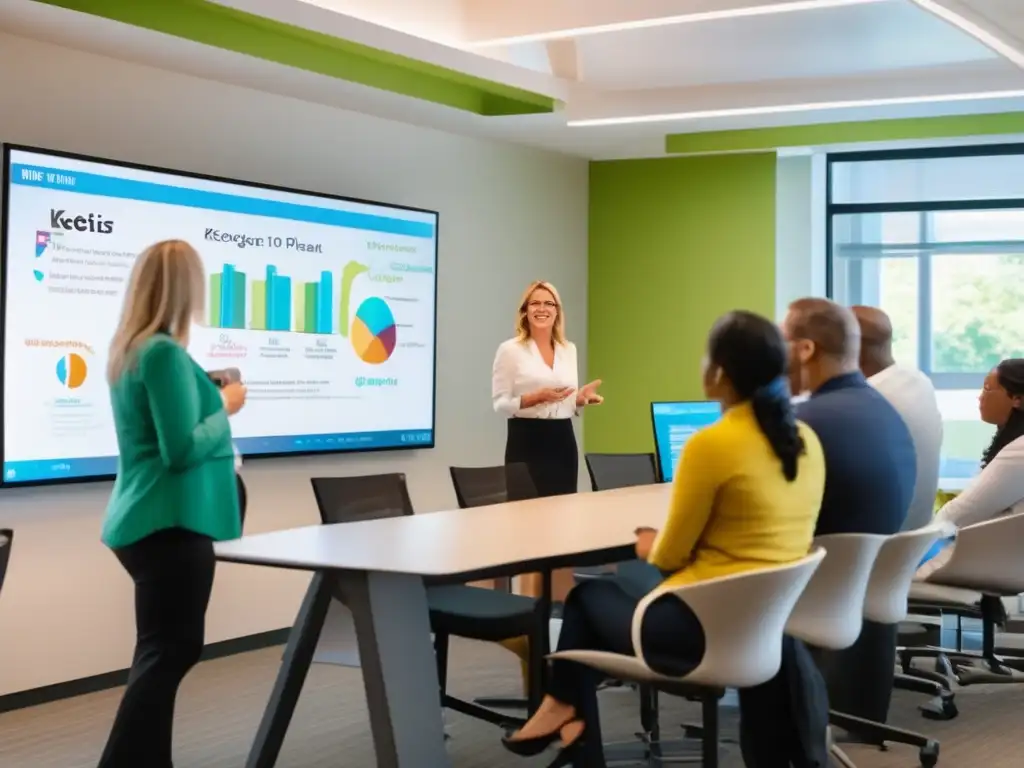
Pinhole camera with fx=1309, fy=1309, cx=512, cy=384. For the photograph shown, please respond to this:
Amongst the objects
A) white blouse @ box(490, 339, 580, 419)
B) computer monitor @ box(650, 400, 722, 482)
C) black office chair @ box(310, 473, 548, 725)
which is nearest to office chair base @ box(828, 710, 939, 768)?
black office chair @ box(310, 473, 548, 725)

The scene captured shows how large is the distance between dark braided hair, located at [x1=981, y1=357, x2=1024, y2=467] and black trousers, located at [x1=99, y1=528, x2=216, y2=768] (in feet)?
11.2

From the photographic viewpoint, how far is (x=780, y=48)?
21.5ft

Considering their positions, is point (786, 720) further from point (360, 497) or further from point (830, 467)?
point (360, 497)

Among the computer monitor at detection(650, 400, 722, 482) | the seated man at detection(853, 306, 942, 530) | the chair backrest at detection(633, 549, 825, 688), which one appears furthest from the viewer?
the computer monitor at detection(650, 400, 722, 482)

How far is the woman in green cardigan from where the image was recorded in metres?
3.44

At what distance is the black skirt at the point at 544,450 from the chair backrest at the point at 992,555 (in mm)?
1720

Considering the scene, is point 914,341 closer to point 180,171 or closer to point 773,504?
point 180,171

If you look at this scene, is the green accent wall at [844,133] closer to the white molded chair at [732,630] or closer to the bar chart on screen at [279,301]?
the bar chart on screen at [279,301]

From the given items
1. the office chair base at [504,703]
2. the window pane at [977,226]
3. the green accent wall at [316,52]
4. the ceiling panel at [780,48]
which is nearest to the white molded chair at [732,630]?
the office chair base at [504,703]

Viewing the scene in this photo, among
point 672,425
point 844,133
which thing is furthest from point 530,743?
point 844,133

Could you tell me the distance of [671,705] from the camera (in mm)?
5223

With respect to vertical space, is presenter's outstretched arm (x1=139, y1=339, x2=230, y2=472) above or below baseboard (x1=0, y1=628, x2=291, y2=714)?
above

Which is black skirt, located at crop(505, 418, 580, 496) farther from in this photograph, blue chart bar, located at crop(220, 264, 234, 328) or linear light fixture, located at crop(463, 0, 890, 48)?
linear light fixture, located at crop(463, 0, 890, 48)

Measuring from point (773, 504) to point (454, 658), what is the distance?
3.24 metres
